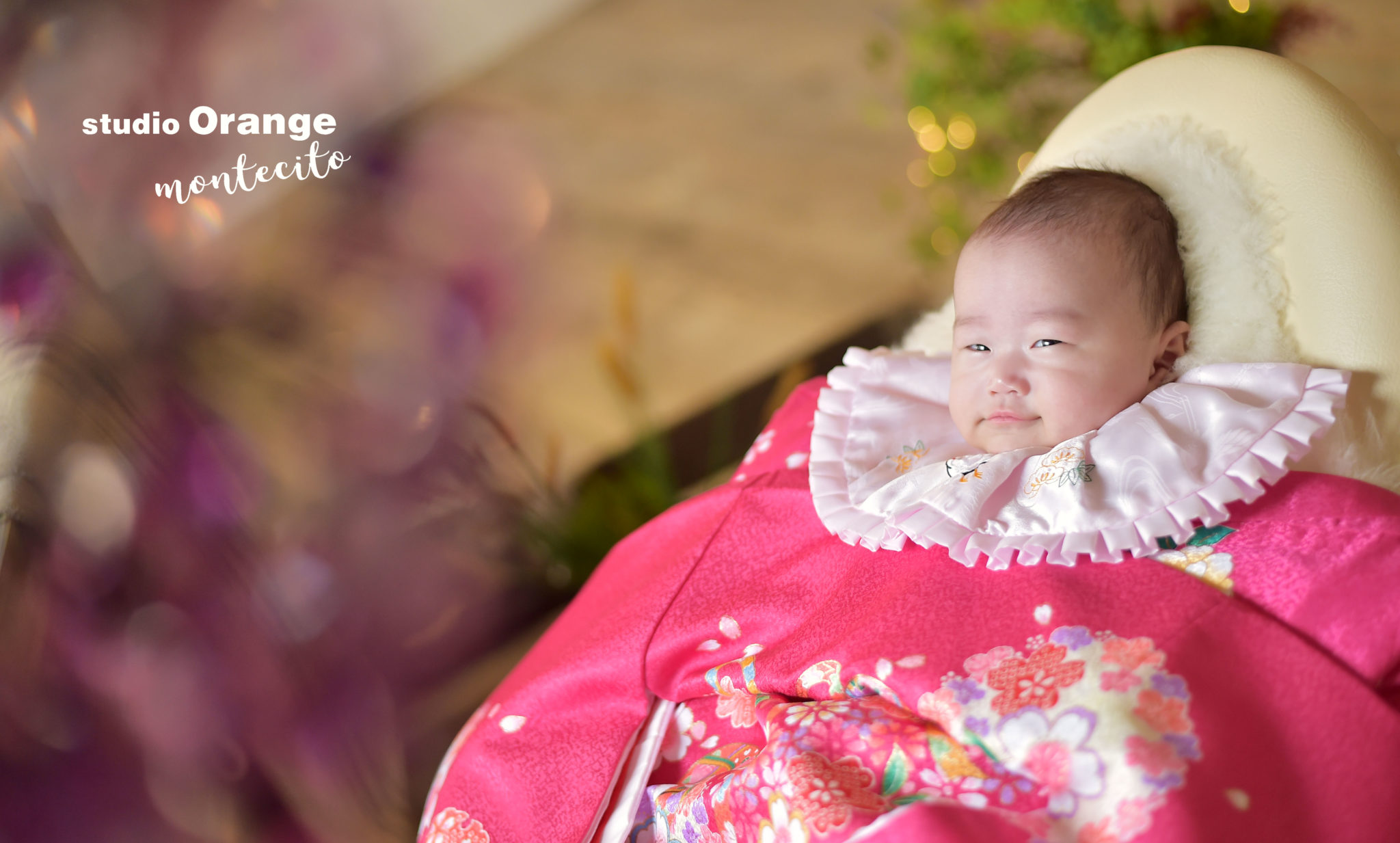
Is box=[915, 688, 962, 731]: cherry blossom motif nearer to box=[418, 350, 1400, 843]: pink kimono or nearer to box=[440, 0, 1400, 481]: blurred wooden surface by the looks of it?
box=[418, 350, 1400, 843]: pink kimono

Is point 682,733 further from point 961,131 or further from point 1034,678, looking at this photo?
point 961,131

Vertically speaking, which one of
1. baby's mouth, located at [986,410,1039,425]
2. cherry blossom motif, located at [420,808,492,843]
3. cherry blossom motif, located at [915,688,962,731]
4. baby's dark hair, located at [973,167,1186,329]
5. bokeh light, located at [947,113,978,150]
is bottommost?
cherry blossom motif, located at [420,808,492,843]

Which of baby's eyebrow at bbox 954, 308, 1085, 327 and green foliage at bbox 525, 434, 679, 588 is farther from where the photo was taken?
green foliage at bbox 525, 434, 679, 588

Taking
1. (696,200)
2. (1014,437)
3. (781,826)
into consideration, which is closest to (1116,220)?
(1014,437)

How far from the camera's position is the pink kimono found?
0.78m

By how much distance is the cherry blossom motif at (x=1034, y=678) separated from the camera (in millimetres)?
813

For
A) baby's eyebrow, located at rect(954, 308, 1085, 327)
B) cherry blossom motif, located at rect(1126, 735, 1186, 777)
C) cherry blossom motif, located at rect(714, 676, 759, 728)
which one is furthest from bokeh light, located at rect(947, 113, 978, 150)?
cherry blossom motif, located at rect(1126, 735, 1186, 777)

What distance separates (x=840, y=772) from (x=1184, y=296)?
1.83 ft

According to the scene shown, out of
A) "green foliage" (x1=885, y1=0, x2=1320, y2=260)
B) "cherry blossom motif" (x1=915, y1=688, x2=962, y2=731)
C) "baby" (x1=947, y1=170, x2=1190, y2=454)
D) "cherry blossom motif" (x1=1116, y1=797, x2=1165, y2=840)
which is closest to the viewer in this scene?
"cherry blossom motif" (x1=1116, y1=797, x2=1165, y2=840)

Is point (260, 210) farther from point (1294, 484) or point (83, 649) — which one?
point (1294, 484)

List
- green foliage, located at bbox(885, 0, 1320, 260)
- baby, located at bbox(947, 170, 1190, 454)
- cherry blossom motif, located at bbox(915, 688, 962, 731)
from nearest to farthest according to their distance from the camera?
cherry blossom motif, located at bbox(915, 688, 962, 731)
baby, located at bbox(947, 170, 1190, 454)
green foliage, located at bbox(885, 0, 1320, 260)

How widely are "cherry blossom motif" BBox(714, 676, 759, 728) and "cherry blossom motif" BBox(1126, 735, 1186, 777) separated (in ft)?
1.15

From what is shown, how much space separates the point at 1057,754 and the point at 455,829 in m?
0.58

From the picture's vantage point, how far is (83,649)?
87 centimetres
